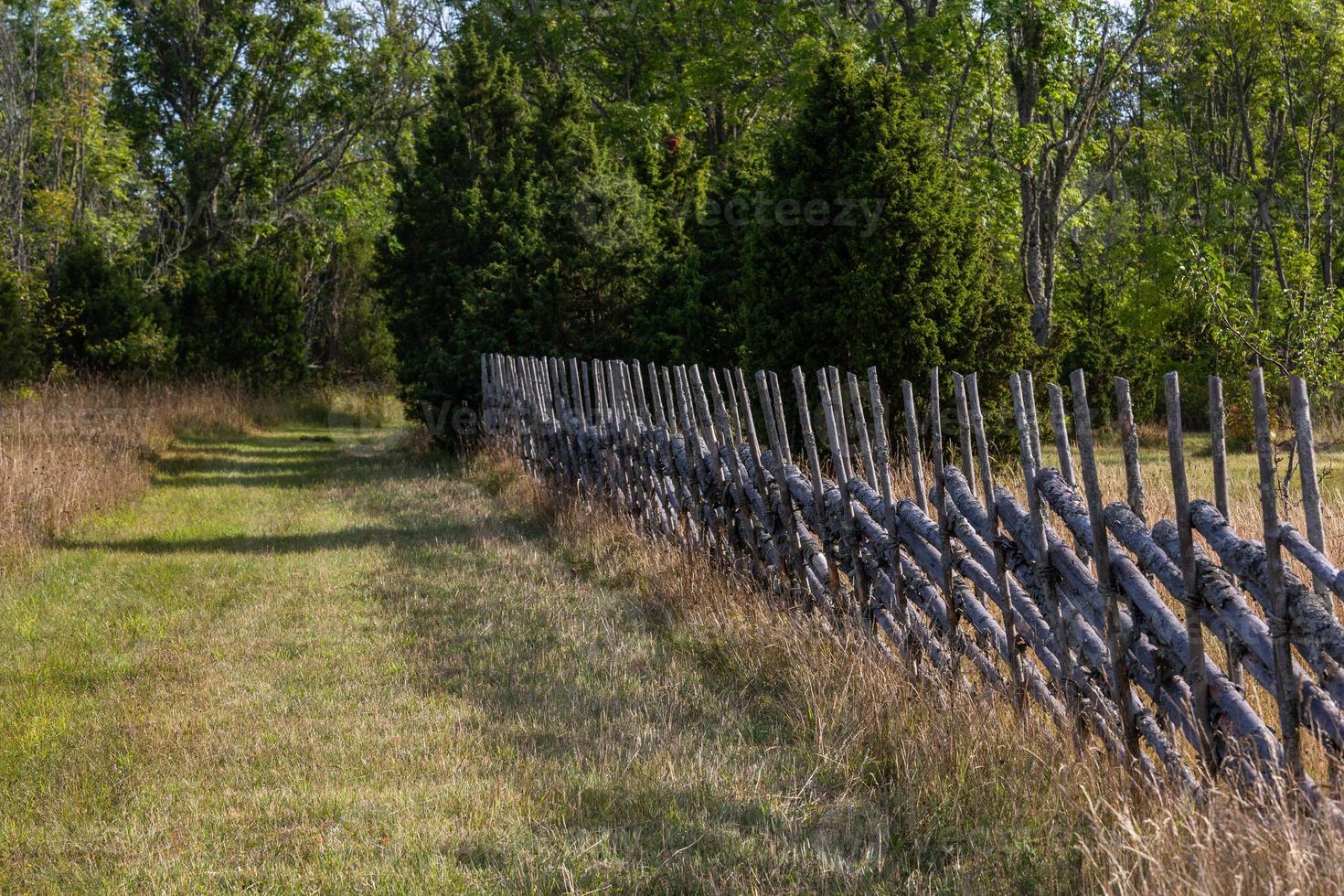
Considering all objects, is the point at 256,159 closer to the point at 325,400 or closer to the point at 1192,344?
the point at 325,400

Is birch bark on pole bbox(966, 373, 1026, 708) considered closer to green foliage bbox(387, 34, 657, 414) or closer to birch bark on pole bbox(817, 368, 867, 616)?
birch bark on pole bbox(817, 368, 867, 616)

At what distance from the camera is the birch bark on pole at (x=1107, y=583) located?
379 cm

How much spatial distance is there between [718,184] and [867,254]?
552 centimetres

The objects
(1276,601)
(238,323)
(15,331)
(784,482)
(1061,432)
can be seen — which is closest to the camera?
(1276,601)

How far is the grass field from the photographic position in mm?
3676

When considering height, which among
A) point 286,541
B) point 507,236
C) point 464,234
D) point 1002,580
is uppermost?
point 464,234

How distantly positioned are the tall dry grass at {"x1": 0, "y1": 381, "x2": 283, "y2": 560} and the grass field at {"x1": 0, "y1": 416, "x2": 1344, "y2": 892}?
6.56ft

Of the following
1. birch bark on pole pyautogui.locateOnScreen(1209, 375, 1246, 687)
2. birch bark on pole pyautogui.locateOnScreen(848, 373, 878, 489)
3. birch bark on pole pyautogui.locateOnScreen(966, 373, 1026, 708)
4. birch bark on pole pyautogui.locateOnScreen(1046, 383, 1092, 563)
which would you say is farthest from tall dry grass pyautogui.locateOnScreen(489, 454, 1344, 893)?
birch bark on pole pyautogui.locateOnScreen(848, 373, 878, 489)

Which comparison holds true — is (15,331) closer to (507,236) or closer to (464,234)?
(464,234)

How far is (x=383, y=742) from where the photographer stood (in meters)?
5.11

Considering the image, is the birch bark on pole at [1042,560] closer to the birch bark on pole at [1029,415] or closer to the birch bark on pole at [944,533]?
the birch bark on pole at [1029,415]

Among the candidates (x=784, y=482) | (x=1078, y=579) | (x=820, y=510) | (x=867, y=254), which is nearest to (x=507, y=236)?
(x=867, y=254)

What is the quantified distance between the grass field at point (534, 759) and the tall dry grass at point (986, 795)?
1 cm

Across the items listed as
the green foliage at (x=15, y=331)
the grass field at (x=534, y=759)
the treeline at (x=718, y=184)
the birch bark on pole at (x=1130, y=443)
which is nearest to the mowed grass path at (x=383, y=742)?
the grass field at (x=534, y=759)
